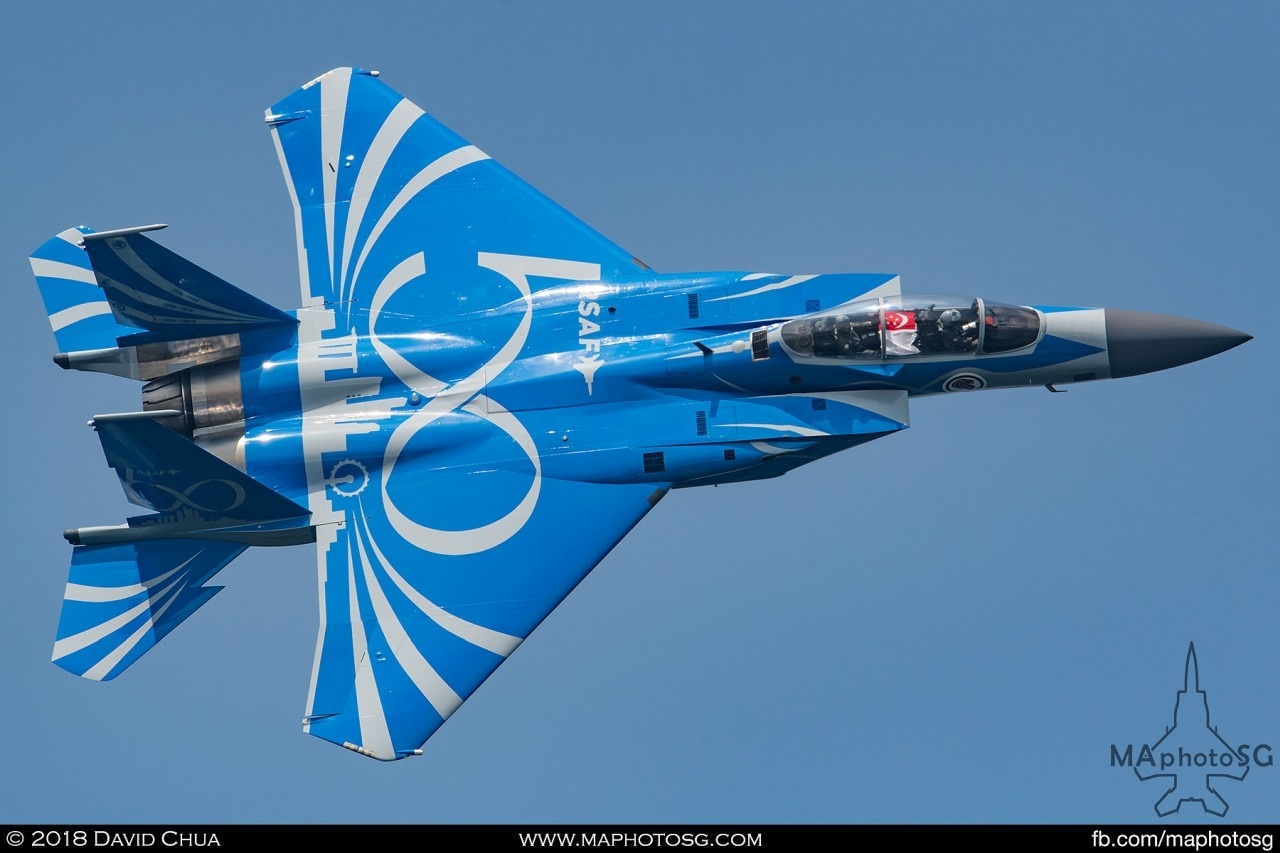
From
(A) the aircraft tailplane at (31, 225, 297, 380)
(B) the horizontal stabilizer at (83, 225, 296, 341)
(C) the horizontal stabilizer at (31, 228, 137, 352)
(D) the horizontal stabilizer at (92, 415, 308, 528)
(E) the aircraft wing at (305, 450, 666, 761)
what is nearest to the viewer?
(D) the horizontal stabilizer at (92, 415, 308, 528)

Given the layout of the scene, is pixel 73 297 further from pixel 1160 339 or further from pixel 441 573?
pixel 1160 339

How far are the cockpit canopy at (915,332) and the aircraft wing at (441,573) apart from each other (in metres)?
2.78

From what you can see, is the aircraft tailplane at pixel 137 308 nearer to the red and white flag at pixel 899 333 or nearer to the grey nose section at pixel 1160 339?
the red and white flag at pixel 899 333

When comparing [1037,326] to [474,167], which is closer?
[1037,326]

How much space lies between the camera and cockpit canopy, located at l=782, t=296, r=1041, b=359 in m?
25.3

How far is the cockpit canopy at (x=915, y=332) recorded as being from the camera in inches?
997

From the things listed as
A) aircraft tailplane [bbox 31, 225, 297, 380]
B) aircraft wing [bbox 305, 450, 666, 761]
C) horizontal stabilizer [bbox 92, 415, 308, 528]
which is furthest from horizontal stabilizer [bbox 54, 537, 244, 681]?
aircraft tailplane [bbox 31, 225, 297, 380]

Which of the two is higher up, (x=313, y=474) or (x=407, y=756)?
(x=313, y=474)

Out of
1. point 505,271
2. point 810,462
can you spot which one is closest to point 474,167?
point 505,271

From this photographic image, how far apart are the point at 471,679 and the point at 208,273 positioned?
5.96 m

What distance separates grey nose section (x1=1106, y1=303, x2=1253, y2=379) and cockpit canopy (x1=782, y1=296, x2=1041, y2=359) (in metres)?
1.00

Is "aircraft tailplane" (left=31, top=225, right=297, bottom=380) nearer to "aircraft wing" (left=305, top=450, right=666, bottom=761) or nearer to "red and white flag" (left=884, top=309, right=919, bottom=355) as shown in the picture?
"aircraft wing" (left=305, top=450, right=666, bottom=761)

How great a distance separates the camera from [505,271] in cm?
2653
